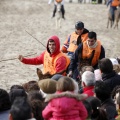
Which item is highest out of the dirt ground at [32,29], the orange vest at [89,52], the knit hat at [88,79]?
the knit hat at [88,79]

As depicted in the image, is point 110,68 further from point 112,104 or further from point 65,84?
point 65,84

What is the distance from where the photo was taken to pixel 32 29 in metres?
17.4

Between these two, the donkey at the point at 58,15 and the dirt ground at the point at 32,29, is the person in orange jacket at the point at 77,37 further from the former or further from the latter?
the donkey at the point at 58,15

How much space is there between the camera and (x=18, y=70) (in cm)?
1101

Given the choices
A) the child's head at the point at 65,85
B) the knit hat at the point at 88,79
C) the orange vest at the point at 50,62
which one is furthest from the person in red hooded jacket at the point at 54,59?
the child's head at the point at 65,85

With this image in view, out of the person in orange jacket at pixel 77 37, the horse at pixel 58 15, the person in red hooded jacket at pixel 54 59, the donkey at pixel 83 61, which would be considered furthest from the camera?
the horse at pixel 58 15

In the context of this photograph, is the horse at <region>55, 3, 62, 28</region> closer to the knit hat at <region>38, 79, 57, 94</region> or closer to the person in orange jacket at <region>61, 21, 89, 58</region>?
the person in orange jacket at <region>61, 21, 89, 58</region>

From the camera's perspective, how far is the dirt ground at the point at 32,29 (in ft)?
36.2

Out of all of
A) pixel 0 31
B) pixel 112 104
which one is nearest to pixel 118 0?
pixel 0 31

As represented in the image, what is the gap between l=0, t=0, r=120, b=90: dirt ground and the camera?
36.2ft

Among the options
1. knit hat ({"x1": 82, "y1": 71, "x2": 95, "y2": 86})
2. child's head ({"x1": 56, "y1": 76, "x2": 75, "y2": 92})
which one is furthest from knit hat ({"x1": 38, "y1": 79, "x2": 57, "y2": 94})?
knit hat ({"x1": 82, "y1": 71, "x2": 95, "y2": 86})

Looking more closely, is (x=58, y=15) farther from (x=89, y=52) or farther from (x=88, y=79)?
(x=88, y=79)

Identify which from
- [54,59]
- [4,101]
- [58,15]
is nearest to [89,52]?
[54,59]

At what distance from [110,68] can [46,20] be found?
1381 centimetres
